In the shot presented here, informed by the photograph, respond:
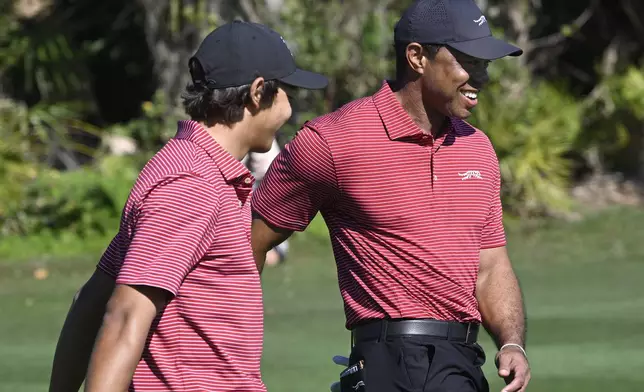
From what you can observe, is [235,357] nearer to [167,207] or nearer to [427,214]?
[167,207]

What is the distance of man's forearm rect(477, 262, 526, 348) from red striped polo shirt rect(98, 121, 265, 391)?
1361 mm

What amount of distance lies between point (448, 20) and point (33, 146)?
11.8 metres

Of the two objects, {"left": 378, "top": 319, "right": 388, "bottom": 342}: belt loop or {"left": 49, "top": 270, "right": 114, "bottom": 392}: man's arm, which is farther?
{"left": 378, "top": 319, "right": 388, "bottom": 342}: belt loop

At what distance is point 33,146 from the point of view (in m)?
15.7

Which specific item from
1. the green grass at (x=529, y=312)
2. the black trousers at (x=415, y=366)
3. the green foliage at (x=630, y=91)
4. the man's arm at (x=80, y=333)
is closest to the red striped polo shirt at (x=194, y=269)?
the man's arm at (x=80, y=333)

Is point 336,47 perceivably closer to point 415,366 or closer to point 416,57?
point 416,57

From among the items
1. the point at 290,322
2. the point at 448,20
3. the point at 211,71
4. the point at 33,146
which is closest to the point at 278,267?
the point at 290,322

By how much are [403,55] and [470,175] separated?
1.70 feet

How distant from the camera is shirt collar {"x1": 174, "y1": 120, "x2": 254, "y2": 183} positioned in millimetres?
3568

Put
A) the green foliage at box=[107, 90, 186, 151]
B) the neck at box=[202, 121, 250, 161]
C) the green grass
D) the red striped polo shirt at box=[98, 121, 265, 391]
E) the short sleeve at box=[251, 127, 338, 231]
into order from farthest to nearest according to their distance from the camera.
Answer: the green foliage at box=[107, 90, 186, 151], the green grass, the short sleeve at box=[251, 127, 338, 231], the neck at box=[202, 121, 250, 161], the red striped polo shirt at box=[98, 121, 265, 391]

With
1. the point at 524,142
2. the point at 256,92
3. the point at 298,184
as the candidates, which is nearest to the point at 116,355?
the point at 256,92

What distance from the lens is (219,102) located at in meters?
3.66

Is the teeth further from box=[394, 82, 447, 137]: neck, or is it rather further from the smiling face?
box=[394, 82, 447, 137]: neck

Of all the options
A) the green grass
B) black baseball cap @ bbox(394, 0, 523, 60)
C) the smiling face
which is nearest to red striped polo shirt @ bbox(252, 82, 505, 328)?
the smiling face
